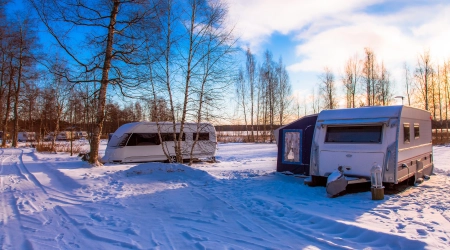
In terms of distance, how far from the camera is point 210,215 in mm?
5852

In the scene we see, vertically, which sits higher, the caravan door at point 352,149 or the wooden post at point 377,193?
the caravan door at point 352,149

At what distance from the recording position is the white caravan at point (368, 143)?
24.7 ft

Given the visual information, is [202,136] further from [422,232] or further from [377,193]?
[422,232]

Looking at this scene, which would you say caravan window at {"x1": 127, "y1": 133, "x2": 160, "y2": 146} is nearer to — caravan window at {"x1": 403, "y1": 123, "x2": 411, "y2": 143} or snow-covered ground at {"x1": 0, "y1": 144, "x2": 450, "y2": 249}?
snow-covered ground at {"x1": 0, "y1": 144, "x2": 450, "y2": 249}

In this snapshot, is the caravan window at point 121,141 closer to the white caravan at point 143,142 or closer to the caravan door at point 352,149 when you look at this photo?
the white caravan at point 143,142

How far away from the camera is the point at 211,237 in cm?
456

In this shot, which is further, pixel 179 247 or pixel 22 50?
pixel 22 50

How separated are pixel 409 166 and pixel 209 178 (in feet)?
19.0

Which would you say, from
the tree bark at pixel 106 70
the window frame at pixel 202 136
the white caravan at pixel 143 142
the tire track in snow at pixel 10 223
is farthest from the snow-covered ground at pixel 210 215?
the window frame at pixel 202 136

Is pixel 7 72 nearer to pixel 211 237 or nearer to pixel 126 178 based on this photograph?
pixel 126 178

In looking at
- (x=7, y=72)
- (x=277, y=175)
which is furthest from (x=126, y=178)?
(x=7, y=72)

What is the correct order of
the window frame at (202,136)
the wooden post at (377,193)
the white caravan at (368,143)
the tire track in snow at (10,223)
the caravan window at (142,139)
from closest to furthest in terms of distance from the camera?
the tire track in snow at (10,223) < the wooden post at (377,193) < the white caravan at (368,143) < the caravan window at (142,139) < the window frame at (202,136)

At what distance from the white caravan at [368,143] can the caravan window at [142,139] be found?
10.2m

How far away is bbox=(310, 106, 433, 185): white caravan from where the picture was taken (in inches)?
297
